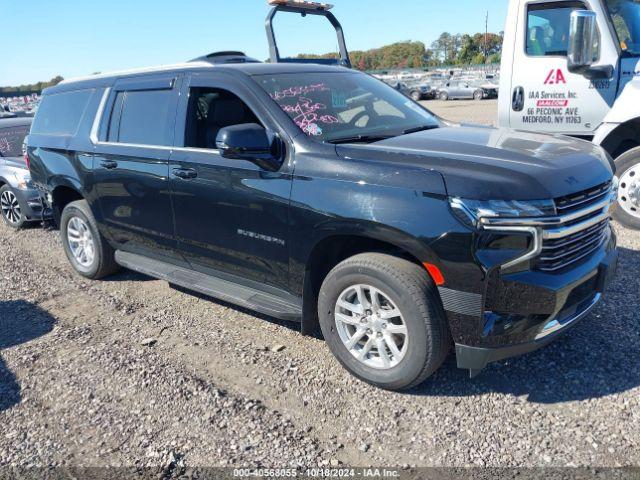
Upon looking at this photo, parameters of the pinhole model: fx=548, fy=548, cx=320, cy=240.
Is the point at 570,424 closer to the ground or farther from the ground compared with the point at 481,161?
closer to the ground

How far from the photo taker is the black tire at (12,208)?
8.04 metres

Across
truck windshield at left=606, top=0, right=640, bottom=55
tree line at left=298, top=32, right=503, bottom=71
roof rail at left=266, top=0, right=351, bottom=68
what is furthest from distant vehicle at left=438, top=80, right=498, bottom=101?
tree line at left=298, top=32, right=503, bottom=71

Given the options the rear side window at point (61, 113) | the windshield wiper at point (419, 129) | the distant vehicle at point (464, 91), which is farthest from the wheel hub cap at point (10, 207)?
the distant vehicle at point (464, 91)

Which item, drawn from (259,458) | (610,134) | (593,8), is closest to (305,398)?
(259,458)

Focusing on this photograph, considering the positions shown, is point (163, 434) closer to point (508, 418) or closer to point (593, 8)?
point (508, 418)

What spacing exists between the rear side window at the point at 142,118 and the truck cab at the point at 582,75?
4149mm

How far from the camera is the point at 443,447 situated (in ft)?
9.32

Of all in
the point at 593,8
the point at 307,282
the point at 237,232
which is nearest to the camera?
the point at 307,282

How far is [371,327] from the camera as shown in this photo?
131 inches

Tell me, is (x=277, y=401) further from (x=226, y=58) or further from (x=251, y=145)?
(x=226, y=58)

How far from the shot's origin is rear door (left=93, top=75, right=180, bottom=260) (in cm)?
436

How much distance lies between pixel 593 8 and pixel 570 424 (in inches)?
192

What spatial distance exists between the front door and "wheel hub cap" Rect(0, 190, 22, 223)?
5.06 metres

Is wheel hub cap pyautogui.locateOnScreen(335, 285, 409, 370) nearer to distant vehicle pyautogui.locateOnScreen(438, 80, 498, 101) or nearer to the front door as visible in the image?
the front door
